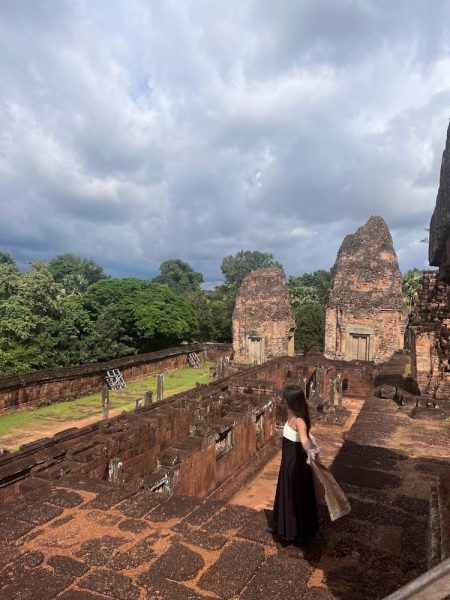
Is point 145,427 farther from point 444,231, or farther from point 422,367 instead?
point 444,231

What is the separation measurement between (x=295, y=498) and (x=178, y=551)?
2.98 ft

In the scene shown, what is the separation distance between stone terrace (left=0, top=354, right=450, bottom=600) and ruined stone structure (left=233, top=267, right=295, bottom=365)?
59.5ft

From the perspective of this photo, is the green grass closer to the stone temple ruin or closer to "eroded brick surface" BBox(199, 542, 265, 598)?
the stone temple ruin

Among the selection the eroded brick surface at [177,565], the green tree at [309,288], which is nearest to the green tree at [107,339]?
the green tree at [309,288]

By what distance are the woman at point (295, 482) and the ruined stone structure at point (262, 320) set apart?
19.4 m

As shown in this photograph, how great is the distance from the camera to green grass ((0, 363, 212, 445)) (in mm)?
14293

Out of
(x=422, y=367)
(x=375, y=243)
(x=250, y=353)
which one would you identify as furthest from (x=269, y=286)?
(x=422, y=367)

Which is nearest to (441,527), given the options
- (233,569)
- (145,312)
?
(233,569)

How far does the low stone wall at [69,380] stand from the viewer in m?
15.3

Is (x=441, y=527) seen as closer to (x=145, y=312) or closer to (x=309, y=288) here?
(x=145, y=312)

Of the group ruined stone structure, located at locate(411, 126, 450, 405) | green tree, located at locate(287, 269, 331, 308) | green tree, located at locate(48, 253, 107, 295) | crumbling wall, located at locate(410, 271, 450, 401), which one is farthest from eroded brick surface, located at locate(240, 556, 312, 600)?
green tree, located at locate(48, 253, 107, 295)

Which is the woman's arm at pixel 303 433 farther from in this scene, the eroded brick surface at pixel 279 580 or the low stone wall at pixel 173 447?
the low stone wall at pixel 173 447

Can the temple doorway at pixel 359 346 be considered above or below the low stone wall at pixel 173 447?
above

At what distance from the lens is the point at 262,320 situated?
2303 cm
